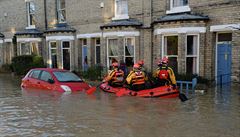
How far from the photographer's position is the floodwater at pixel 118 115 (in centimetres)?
791

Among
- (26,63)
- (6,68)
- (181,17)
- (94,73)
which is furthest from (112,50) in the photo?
(6,68)

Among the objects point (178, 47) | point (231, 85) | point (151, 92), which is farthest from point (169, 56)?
point (151, 92)

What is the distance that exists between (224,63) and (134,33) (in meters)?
5.41

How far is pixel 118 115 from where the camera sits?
32.1ft

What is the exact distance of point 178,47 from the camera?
15719 mm

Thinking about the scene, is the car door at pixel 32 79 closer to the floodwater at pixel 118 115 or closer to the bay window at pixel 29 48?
the floodwater at pixel 118 115

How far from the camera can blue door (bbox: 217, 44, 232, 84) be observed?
15.0 m

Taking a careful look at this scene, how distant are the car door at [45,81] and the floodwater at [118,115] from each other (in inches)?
13.8

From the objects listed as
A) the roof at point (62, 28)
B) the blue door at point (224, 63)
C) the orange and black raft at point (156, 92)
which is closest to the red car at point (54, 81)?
the orange and black raft at point (156, 92)

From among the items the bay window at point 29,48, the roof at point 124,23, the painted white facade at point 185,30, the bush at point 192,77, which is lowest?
the bush at point 192,77

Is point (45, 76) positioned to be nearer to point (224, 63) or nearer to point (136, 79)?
point (136, 79)

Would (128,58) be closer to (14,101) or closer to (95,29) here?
(95,29)

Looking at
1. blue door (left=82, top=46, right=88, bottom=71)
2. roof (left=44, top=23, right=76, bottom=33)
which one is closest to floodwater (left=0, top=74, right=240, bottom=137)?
blue door (left=82, top=46, right=88, bottom=71)

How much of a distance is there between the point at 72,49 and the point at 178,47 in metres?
9.57
